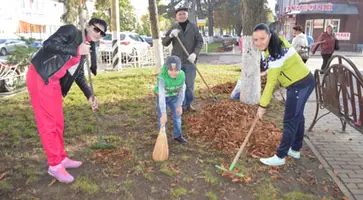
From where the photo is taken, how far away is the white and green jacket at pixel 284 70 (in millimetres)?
3428

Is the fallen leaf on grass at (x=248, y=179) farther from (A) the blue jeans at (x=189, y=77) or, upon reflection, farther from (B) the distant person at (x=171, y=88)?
(A) the blue jeans at (x=189, y=77)

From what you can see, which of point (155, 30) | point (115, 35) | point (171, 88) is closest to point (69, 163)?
point (171, 88)

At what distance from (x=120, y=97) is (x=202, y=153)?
3653 mm

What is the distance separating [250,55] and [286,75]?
2719mm

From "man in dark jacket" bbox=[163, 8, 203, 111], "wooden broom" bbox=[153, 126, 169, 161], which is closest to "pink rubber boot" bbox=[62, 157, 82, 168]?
"wooden broom" bbox=[153, 126, 169, 161]

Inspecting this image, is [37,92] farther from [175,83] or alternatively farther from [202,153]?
[202,153]

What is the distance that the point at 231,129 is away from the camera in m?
4.71

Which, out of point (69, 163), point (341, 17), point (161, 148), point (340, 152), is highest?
point (341, 17)

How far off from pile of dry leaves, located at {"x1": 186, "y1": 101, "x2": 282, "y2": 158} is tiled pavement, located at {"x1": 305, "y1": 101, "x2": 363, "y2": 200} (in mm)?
613

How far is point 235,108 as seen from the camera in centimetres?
553

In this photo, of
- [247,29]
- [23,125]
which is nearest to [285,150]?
[247,29]

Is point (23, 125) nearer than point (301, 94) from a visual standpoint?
No

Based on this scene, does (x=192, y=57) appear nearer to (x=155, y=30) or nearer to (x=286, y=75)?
(x=286, y=75)

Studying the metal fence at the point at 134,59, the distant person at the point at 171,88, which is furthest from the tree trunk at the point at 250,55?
the metal fence at the point at 134,59
